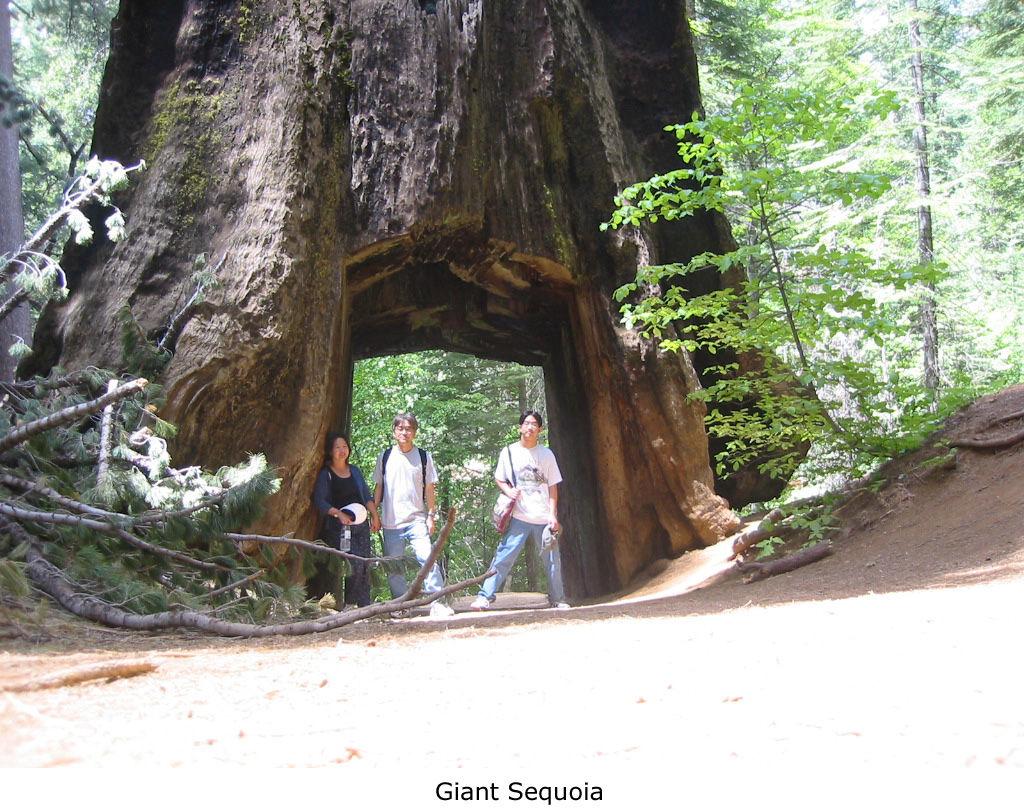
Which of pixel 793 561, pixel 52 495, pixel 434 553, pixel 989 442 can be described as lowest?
pixel 793 561

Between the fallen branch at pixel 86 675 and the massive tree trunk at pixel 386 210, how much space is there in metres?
4.54

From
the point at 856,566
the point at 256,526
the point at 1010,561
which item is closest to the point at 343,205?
the point at 256,526

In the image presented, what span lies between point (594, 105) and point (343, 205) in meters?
3.50

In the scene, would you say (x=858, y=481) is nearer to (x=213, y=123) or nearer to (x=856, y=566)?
(x=856, y=566)

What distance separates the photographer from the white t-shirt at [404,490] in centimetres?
830

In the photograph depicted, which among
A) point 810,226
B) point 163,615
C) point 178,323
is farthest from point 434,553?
point 810,226

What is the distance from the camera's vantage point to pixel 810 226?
14383mm

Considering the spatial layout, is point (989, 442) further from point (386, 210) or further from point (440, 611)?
point (386, 210)

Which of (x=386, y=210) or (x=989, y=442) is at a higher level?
(x=386, y=210)

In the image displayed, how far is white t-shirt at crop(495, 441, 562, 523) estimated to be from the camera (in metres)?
8.44

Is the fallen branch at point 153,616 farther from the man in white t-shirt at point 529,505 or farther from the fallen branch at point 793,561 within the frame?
the fallen branch at point 793,561

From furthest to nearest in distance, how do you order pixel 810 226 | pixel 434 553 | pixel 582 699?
pixel 810 226 < pixel 434 553 < pixel 582 699

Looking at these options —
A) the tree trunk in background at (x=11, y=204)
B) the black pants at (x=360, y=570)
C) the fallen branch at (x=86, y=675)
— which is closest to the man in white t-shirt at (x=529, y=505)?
the black pants at (x=360, y=570)

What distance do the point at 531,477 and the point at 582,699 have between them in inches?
228
